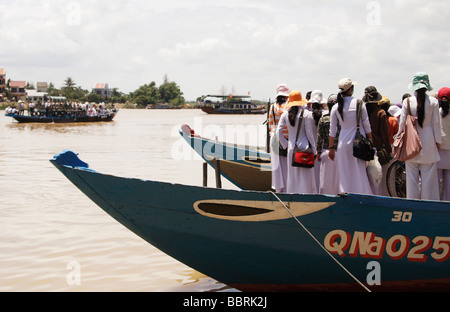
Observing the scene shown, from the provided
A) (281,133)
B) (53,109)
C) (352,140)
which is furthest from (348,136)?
(53,109)

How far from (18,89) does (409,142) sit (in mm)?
100360

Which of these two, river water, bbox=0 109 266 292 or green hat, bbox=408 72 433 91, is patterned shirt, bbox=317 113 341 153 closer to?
green hat, bbox=408 72 433 91

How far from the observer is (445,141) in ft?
16.6

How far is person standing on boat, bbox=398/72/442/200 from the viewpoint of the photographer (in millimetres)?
4930

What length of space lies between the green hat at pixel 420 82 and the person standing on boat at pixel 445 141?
0.25 metres

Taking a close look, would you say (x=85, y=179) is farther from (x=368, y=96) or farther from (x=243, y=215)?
(x=368, y=96)

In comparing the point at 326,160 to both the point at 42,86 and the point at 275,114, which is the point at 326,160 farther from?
the point at 42,86

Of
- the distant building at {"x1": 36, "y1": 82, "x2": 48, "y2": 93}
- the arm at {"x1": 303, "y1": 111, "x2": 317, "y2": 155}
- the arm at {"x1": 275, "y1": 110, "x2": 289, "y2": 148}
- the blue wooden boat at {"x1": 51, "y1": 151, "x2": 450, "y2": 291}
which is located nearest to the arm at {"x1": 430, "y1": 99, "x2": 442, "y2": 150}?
the blue wooden boat at {"x1": 51, "y1": 151, "x2": 450, "y2": 291}

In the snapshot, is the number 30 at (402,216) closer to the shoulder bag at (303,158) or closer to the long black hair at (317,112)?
the shoulder bag at (303,158)

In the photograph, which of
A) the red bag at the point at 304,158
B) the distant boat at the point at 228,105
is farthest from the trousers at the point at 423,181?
the distant boat at the point at 228,105

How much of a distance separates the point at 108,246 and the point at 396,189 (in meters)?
3.80

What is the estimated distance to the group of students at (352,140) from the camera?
16.4 ft

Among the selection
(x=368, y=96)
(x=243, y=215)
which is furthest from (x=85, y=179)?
(x=368, y=96)

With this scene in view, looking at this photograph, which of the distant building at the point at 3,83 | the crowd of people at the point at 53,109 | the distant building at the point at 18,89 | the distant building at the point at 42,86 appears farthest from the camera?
the distant building at the point at 42,86
